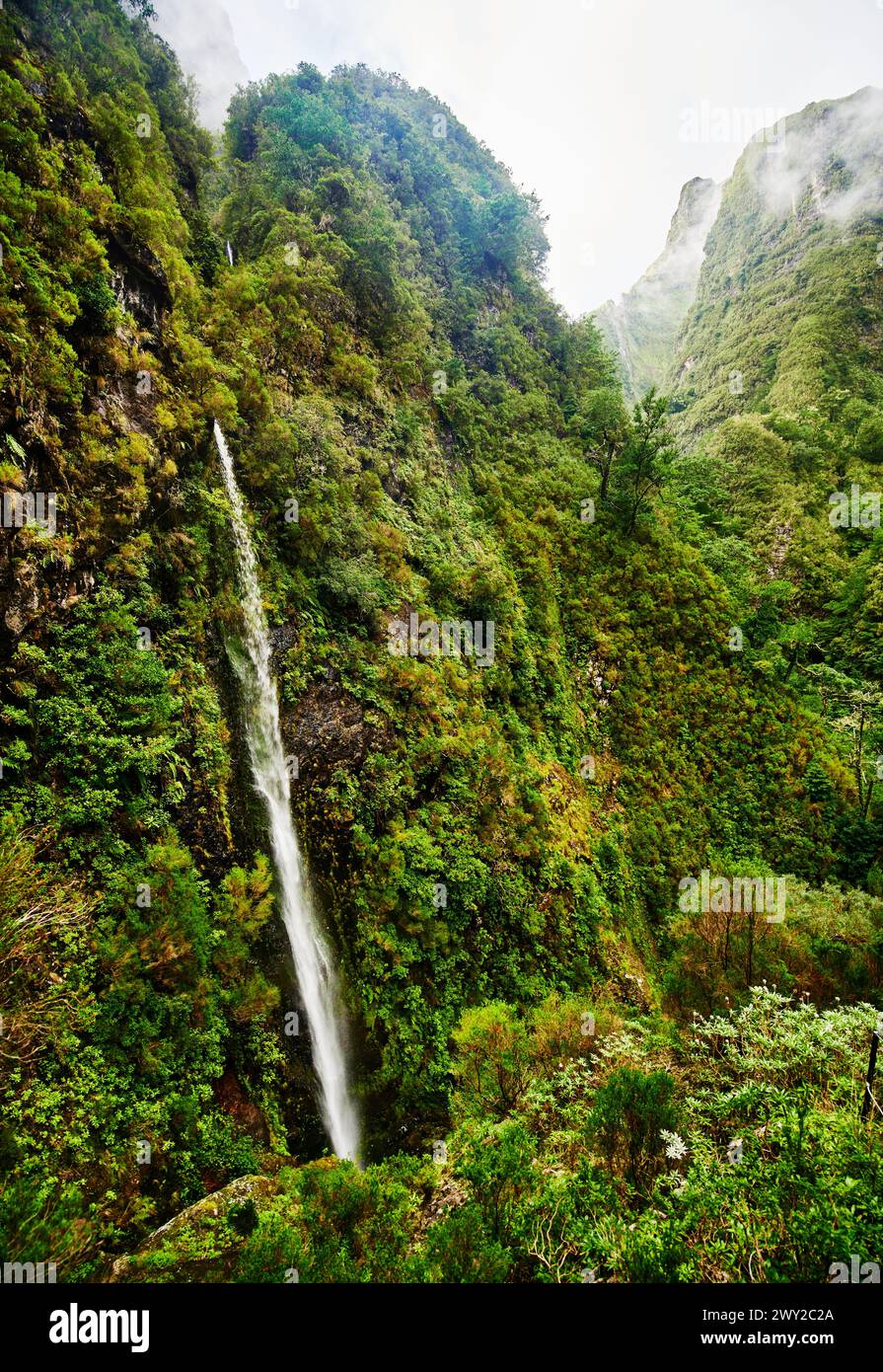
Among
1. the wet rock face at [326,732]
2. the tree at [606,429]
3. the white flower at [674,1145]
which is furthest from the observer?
the tree at [606,429]

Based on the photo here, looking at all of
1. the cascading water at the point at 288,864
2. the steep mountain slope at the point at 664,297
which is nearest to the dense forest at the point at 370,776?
the cascading water at the point at 288,864

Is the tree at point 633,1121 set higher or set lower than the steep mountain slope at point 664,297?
lower

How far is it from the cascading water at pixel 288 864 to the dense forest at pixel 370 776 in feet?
1.06

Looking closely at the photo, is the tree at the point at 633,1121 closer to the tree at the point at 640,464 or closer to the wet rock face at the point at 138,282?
the wet rock face at the point at 138,282

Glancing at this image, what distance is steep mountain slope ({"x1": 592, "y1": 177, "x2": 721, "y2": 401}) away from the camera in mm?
80213

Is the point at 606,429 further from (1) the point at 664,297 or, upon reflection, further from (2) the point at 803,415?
(1) the point at 664,297

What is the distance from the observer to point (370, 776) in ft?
40.9

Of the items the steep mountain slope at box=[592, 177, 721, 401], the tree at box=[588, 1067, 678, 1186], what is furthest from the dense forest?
the steep mountain slope at box=[592, 177, 721, 401]

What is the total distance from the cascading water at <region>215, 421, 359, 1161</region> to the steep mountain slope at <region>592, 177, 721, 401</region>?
80722 mm

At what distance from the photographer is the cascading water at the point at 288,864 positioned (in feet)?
32.5

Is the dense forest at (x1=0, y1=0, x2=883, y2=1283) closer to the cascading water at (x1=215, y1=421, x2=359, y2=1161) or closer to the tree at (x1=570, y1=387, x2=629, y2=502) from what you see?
the tree at (x1=570, y1=387, x2=629, y2=502)

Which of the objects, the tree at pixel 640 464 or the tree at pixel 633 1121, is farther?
the tree at pixel 640 464
